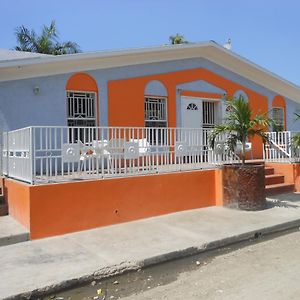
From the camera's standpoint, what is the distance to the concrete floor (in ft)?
16.8

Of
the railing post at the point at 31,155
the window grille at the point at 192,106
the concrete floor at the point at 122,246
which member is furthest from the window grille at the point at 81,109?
the concrete floor at the point at 122,246

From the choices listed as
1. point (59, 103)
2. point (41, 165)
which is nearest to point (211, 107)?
point (59, 103)

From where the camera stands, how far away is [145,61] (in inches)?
470

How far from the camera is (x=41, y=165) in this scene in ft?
23.2

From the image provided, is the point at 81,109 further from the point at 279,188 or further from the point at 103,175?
the point at 279,188

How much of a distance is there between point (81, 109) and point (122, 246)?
545 centimetres

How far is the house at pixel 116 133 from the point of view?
7273 mm

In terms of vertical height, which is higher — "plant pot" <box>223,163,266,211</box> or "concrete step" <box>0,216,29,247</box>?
"plant pot" <box>223,163,266,211</box>

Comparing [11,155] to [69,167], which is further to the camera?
[11,155]

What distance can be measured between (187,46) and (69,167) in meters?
6.68

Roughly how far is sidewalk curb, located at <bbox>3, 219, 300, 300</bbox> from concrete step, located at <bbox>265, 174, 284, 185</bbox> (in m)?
3.42

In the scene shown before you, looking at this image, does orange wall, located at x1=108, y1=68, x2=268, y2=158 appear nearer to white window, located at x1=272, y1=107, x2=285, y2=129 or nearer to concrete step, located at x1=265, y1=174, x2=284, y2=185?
concrete step, located at x1=265, y1=174, x2=284, y2=185

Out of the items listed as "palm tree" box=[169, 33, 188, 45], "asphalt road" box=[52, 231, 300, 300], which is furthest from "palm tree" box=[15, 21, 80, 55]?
"asphalt road" box=[52, 231, 300, 300]

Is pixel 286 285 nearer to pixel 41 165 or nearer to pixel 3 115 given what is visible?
pixel 41 165
